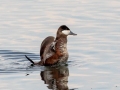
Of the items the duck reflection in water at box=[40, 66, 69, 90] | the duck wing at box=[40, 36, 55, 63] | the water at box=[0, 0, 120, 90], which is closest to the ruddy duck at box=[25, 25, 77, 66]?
the duck wing at box=[40, 36, 55, 63]

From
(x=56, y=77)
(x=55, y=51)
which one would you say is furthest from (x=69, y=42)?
(x=56, y=77)

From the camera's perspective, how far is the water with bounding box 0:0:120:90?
502 inches

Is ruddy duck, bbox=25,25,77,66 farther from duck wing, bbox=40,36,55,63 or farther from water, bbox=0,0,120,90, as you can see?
water, bbox=0,0,120,90

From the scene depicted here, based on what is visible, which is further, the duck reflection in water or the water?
the water

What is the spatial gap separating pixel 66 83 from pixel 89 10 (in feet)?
29.8

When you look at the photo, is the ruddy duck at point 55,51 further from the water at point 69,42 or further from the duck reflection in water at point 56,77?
the duck reflection in water at point 56,77

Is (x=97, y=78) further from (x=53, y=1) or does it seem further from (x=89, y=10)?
(x=53, y=1)

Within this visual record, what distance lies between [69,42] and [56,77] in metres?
3.86

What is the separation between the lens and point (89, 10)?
70.2 ft

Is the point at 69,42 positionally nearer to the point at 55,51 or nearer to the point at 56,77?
the point at 55,51

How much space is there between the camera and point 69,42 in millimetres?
17109

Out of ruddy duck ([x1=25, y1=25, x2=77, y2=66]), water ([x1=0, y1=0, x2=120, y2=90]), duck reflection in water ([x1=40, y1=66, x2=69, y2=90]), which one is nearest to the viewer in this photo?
duck reflection in water ([x1=40, y1=66, x2=69, y2=90])

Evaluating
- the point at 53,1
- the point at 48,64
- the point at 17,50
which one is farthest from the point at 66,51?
the point at 53,1

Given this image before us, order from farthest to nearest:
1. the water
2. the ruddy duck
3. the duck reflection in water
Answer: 1. the ruddy duck
2. the water
3. the duck reflection in water
